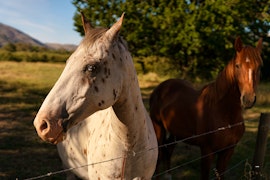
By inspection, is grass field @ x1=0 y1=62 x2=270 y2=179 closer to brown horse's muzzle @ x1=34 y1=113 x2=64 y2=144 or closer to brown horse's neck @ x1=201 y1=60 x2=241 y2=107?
brown horse's neck @ x1=201 y1=60 x2=241 y2=107

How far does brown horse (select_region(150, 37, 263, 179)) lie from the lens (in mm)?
3354

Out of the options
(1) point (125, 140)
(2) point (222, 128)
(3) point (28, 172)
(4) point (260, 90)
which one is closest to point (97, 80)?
(1) point (125, 140)

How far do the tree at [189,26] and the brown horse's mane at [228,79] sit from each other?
33.9ft

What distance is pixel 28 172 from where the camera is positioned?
15.4ft

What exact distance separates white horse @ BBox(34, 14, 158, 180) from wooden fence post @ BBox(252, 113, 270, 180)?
208 cm

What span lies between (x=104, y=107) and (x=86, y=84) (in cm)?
18

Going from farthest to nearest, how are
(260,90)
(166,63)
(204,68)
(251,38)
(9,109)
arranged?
(166,63)
(204,68)
(251,38)
(260,90)
(9,109)

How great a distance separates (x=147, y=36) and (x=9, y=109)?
9.13 metres

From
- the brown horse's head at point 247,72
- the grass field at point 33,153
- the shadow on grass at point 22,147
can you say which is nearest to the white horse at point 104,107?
the grass field at point 33,153

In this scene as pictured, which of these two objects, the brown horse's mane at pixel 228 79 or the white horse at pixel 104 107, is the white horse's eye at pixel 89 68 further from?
the brown horse's mane at pixel 228 79

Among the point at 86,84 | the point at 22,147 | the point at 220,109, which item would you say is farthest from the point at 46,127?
the point at 22,147

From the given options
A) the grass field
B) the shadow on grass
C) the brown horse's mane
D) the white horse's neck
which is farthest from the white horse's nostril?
the shadow on grass

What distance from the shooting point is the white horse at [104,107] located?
1473 millimetres

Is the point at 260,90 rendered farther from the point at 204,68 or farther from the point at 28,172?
the point at 28,172
